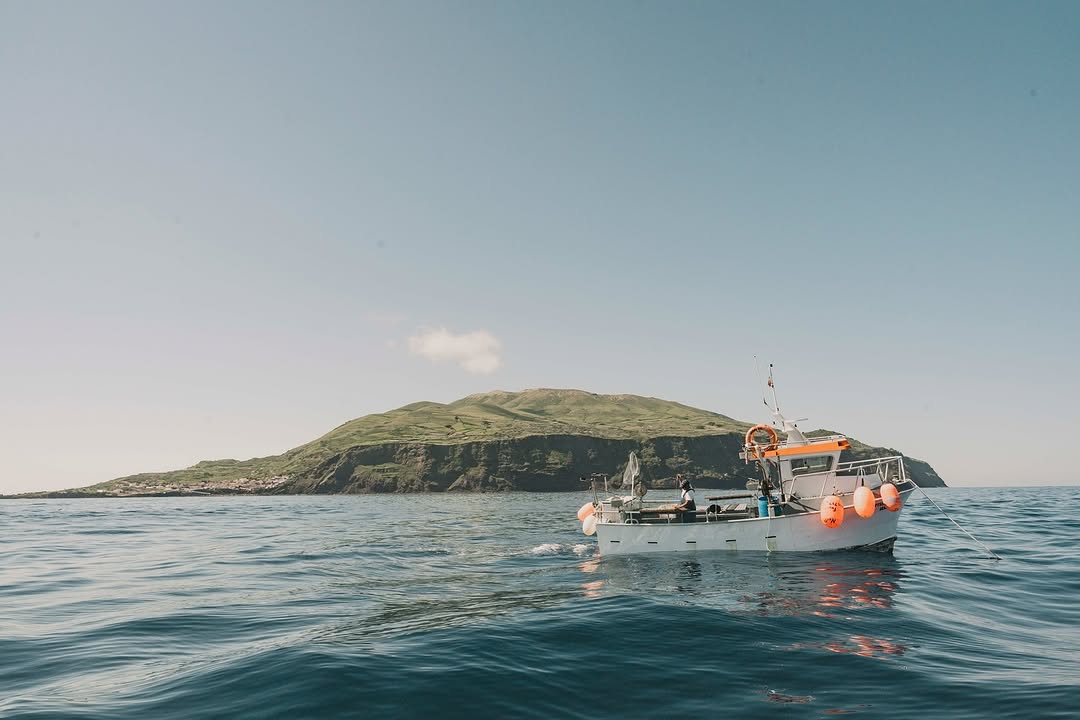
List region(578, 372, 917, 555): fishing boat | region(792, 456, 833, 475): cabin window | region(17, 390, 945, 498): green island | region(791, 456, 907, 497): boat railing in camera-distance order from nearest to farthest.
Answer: region(578, 372, 917, 555): fishing boat < region(791, 456, 907, 497): boat railing < region(792, 456, 833, 475): cabin window < region(17, 390, 945, 498): green island

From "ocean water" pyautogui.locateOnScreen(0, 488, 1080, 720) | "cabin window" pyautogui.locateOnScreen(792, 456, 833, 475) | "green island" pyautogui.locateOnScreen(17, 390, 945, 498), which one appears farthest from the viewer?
"green island" pyautogui.locateOnScreen(17, 390, 945, 498)

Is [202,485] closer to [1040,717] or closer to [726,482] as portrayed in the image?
[726,482]

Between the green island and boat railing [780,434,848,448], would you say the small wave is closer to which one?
boat railing [780,434,848,448]

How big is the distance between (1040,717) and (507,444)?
148111mm

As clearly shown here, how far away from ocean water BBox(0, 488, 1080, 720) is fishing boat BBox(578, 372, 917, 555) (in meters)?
0.99

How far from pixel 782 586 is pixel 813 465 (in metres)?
11.0

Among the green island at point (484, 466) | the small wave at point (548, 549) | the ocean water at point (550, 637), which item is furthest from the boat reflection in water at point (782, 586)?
the green island at point (484, 466)

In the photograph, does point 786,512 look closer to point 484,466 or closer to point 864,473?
point 864,473

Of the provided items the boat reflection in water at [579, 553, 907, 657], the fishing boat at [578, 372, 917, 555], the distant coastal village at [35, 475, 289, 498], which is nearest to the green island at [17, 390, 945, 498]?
the distant coastal village at [35, 475, 289, 498]

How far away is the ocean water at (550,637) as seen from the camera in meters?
8.65

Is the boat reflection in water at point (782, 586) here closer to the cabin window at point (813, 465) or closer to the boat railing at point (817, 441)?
the cabin window at point (813, 465)

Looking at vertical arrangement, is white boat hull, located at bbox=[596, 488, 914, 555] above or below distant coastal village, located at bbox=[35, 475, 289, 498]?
Result: above

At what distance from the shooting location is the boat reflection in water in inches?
491

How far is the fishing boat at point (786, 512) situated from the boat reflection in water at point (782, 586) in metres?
0.65
